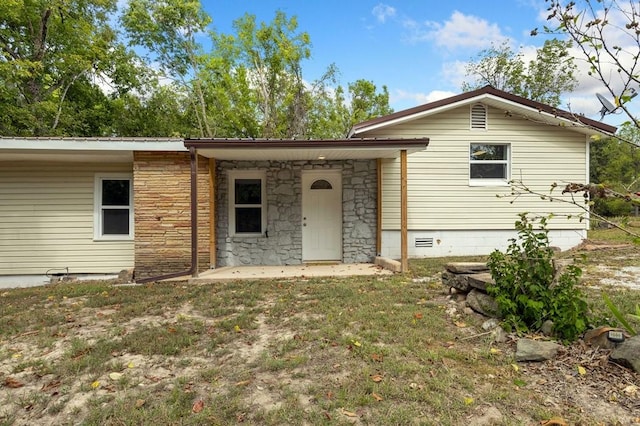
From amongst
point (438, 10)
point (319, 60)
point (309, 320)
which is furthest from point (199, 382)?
point (319, 60)

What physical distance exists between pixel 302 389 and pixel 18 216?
874cm

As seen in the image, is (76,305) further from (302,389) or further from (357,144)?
(357,144)

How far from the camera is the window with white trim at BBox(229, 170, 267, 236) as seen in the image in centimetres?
853

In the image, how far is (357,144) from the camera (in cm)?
679

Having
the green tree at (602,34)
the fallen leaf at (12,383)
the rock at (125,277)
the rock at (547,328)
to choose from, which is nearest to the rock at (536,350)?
the rock at (547,328)

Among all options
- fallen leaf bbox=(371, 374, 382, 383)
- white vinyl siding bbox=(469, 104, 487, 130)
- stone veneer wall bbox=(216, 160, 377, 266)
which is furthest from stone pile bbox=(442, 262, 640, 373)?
white vinyl siding bbox=(469, 104, 487, 130)

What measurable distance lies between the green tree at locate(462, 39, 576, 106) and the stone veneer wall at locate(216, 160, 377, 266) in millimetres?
15559

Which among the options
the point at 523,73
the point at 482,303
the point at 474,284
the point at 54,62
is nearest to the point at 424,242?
the point at 474,284

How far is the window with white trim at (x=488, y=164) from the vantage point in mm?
9438

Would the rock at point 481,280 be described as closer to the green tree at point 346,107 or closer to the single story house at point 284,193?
the single story house at point 284,193

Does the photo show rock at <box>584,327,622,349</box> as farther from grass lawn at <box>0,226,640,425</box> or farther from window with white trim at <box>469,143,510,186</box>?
window with white trim at <box>469,143,510,186</box>

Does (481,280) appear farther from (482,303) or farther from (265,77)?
(265,77)

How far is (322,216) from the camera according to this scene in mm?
8727

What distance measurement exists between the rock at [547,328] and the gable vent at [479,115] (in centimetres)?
705
